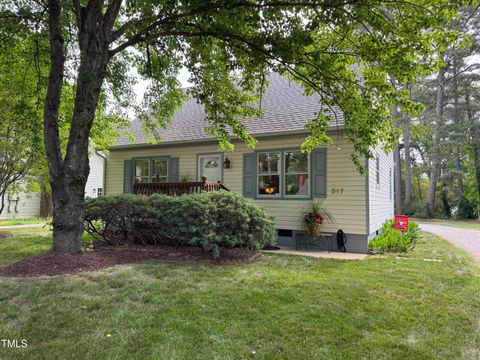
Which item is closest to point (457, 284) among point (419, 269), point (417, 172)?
point (419, 269)

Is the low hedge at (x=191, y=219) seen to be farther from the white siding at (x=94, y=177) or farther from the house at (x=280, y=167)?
the white siding at (x=94, y=177)

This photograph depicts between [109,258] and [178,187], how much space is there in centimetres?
314

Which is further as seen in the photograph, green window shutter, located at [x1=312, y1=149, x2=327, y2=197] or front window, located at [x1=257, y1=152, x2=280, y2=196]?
front window, located at [x1=257, y1=152, x2=280, y2=196]

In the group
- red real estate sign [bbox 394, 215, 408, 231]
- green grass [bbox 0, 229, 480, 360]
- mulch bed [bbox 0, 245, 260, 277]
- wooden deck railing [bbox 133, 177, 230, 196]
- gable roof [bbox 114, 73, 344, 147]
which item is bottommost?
green grass [bbox 0, 229, 480, 360]

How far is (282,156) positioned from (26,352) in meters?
7.39

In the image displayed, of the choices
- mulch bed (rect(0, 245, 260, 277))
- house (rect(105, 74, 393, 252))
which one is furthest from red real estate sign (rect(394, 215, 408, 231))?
mulch bed (rect(0, 245, 260, 277))

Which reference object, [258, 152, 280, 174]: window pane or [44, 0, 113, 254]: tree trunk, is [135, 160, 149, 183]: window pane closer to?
[258, 152, 280, 174]: window pane

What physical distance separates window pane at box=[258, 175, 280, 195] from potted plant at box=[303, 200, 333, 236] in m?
1.21

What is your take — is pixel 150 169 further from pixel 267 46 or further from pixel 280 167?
pixel 267 46

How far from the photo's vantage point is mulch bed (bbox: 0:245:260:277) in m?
4.81

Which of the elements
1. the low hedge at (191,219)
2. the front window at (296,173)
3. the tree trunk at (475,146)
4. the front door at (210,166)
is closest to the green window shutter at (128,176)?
the front door at (210,166)

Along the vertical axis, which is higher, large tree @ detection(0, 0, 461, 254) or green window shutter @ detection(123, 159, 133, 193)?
large tree @ detection(0, 0, 461, 254)

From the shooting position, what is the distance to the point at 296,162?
890 cm

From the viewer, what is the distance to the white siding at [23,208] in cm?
1576
